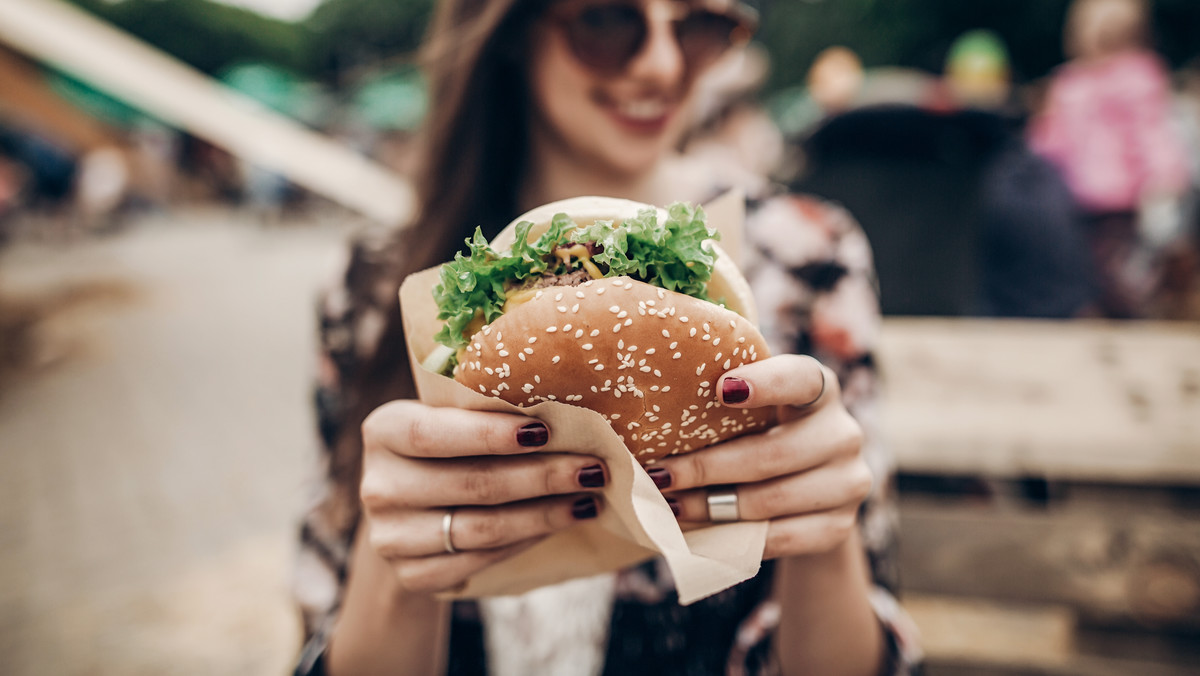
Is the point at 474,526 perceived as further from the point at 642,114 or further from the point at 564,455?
the point at 642,114

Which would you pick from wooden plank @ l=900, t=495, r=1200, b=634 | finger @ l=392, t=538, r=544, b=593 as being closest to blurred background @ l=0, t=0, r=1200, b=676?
wooden plank @ l=900, t=495, r=1200, b=634

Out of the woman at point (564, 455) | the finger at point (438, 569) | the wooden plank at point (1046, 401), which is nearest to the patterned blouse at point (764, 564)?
the woman at point (564, 455)

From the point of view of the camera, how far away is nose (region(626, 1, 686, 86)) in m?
1.69

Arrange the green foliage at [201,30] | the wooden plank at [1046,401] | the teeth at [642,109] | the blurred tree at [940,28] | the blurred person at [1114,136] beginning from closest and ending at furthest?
1. the teeth at [642,109]
2. the wooden plank at [1046,401]
3. the blurred person at [1114,136]
4. the blurred tree at [940,28]
5. the green foliage at [201,30]

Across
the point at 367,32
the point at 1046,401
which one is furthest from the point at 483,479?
the point at 367,32

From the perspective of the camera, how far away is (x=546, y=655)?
165 cm

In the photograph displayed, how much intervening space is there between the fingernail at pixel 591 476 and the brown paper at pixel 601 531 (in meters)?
0.02

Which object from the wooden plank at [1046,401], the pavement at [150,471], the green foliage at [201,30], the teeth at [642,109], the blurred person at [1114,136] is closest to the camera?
the teeth at [642,109]

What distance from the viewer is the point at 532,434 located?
3.38ft

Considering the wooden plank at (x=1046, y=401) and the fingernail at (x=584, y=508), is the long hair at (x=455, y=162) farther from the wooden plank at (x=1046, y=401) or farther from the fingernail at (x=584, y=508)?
the wooden plank at (x=1046, y=401)

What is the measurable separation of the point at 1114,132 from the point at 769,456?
548cm

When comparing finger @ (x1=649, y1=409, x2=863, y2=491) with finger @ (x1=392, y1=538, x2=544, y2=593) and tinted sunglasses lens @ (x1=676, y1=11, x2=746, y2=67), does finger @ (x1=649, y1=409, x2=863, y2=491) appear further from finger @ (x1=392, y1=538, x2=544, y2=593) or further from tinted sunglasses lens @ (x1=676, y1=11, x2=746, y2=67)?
tinted sunglasses lens @ (x1=676, y1=11, x2=746, y2=67)

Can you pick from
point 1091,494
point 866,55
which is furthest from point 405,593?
point 866,55

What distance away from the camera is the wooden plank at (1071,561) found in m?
2.16
